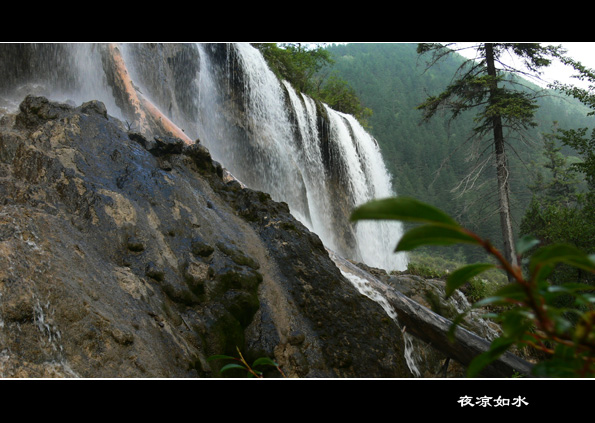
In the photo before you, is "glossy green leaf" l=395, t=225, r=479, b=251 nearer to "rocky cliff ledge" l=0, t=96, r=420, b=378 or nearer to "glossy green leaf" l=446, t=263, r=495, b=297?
"glossy green leaf" l=446, t=263, r=495, b=297

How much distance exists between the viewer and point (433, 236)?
528mm

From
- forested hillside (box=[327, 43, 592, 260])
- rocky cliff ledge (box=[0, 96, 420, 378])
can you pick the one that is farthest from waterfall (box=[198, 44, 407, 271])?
forested hillside (box=[327, 43, 592, 260])

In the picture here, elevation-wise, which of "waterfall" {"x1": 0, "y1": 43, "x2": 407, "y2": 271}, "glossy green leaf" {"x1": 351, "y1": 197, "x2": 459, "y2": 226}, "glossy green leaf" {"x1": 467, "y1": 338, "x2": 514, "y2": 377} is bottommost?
"glossy green leaf" {"x1": 467, "y1": 338, "x2": 514, "y2": 377}

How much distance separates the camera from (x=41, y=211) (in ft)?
10.7

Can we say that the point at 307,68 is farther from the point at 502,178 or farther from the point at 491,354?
the point at 491,354

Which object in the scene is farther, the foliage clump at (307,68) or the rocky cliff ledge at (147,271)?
the foliage clump at (307,68)

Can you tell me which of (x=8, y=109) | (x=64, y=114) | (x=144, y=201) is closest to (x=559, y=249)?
(x=144, y=201)

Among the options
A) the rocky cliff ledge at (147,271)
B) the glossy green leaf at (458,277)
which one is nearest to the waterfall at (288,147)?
the rocky cliff ledge at (147,271)

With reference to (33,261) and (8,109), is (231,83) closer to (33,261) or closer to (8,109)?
(8,109)

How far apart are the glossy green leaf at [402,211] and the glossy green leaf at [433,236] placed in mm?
19

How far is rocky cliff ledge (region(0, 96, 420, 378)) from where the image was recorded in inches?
99.6

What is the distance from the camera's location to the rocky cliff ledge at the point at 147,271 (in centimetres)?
253

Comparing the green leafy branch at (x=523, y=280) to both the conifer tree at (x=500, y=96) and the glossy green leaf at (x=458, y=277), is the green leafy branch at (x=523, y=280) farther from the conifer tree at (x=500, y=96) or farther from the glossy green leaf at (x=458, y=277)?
the conifer tree at (x=500, y=96)

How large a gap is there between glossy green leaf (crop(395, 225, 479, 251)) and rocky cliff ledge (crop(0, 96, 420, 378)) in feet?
7.92
